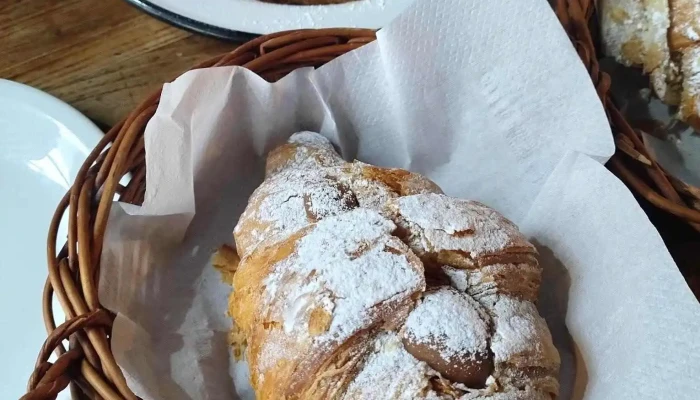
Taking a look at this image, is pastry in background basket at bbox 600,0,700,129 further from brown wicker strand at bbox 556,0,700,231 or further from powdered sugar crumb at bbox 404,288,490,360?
powdered sugar crumb at bbox 404,288,490,360

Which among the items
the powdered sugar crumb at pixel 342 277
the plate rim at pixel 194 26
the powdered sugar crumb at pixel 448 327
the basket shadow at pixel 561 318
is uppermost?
the plate rim at pixel 194 26

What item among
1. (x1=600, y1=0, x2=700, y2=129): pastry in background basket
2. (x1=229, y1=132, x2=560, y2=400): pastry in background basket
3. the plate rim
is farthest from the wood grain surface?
(x1=600, y1=0, x2=700, y2=129): pastry in background basket

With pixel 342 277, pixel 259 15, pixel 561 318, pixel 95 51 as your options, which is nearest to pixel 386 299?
pixel 342 277

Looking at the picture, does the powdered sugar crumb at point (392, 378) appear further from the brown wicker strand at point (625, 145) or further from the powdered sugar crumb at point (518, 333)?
the brown wicker strand at point (625, 145)

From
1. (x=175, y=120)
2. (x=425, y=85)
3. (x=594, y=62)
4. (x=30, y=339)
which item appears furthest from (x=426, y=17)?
(x=30, y=339)

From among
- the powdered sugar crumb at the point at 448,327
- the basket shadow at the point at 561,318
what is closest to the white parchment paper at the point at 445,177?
the basket shadow at the point at 561,318

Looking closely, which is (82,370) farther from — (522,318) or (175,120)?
(522,318)

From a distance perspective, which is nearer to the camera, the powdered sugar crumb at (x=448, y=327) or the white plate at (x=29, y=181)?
the powdered sugar crumb at (x=448, y=327)

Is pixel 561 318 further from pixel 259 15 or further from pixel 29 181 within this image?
pixel 29 181
